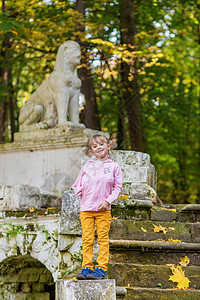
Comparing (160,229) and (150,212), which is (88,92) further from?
(160,229)

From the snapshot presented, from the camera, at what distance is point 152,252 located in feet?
13.5

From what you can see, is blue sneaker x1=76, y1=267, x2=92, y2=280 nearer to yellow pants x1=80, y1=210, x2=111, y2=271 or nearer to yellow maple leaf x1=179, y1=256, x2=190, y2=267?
yellow pants x1=80, y1=210, x2=111, y2=271

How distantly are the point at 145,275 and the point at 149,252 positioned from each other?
413mm

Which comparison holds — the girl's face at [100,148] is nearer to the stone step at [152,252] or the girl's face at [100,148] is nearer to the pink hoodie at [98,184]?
the pink hoodie at [98,184]

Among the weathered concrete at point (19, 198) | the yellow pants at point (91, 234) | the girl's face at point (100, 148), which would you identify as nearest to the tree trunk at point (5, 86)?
the weathered concrete at point (19, 198)

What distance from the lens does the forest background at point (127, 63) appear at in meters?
11.0

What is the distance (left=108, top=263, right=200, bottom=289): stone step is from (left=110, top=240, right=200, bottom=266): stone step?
228mm

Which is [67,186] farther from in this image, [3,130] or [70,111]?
[3,130]

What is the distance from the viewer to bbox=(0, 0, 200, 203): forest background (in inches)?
434

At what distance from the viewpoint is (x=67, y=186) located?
6.93 m

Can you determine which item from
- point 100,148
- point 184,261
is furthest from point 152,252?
point 100,148

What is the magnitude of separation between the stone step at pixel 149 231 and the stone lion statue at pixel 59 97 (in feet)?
10.3

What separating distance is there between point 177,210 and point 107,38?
7.84 meters

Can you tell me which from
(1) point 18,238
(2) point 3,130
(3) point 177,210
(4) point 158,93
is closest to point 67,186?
(1) point 18,238
